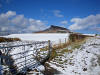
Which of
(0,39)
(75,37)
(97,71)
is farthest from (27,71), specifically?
(0,39)

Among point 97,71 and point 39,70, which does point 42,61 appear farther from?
point 97,71

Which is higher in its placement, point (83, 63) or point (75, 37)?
point (75, 37)

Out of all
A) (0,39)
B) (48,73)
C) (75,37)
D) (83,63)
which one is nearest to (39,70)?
(48,73)

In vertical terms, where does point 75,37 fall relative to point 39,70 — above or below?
above

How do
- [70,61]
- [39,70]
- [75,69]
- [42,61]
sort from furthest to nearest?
[42,61] < [70,61] < [39,70] < [75,69]

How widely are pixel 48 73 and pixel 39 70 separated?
0.61 m

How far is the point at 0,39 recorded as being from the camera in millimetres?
20562

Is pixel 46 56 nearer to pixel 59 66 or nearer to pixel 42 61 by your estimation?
pixel 42 61

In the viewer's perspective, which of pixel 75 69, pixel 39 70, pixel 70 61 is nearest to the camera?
pixel 75 69

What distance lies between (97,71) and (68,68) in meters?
1.49

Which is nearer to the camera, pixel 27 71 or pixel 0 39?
pixel 27 71

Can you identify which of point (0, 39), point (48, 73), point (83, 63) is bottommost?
point (48, 73)

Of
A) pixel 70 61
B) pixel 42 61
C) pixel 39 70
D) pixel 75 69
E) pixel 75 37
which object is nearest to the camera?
pixel 75 69

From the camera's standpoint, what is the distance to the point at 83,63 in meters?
5.92
